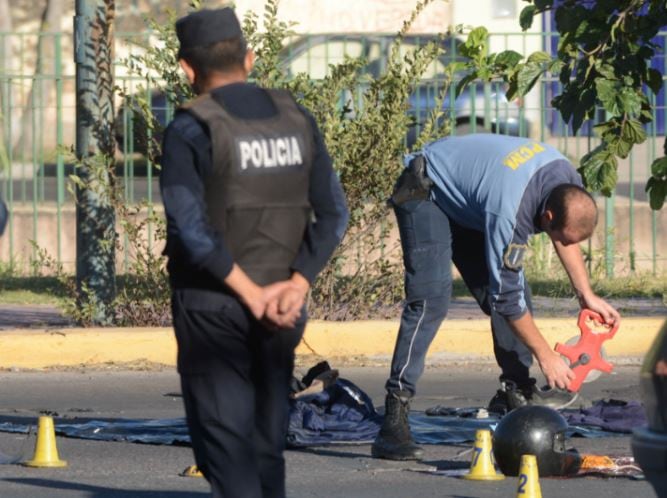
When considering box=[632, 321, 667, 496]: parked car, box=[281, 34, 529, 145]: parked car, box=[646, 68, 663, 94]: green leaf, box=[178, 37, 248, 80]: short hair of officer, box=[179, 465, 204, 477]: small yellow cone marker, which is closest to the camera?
box=[632, 321, 667, 496]: parked car

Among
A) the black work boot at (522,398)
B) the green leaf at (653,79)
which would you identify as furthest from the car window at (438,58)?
the black work boot at (522,398)

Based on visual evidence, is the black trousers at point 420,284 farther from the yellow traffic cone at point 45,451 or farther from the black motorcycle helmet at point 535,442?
the yellow traffic cone at point 45,451

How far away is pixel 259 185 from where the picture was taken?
4184 millimetres

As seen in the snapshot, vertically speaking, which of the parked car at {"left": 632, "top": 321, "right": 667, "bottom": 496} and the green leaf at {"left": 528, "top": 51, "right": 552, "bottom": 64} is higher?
the green leaf at {"left": 528, "top": 51, "right": 552, "bottom": 64}

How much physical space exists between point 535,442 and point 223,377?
2.18 metres

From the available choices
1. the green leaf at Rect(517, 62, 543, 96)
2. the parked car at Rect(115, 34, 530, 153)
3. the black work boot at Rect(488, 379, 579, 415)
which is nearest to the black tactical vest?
the black work boot at Rect(488, 379, 579, 415)

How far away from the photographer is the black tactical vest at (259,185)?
13.6 ft

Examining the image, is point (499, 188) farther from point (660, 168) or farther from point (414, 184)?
point (660, 168)

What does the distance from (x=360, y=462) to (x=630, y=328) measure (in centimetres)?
399

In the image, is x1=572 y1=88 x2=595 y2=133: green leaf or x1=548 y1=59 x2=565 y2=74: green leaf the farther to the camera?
x1=548 y1=59 x2=565 y2=74: green leaf

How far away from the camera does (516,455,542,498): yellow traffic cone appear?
540cm

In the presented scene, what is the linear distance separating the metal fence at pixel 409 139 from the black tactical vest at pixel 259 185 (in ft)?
25.7

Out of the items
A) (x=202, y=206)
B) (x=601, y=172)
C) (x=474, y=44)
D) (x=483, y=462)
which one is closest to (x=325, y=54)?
(x=474, y=44)

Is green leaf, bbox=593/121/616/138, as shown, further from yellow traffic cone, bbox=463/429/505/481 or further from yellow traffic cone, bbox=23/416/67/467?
yellow traffic cone, bbox=23/416/67/467
